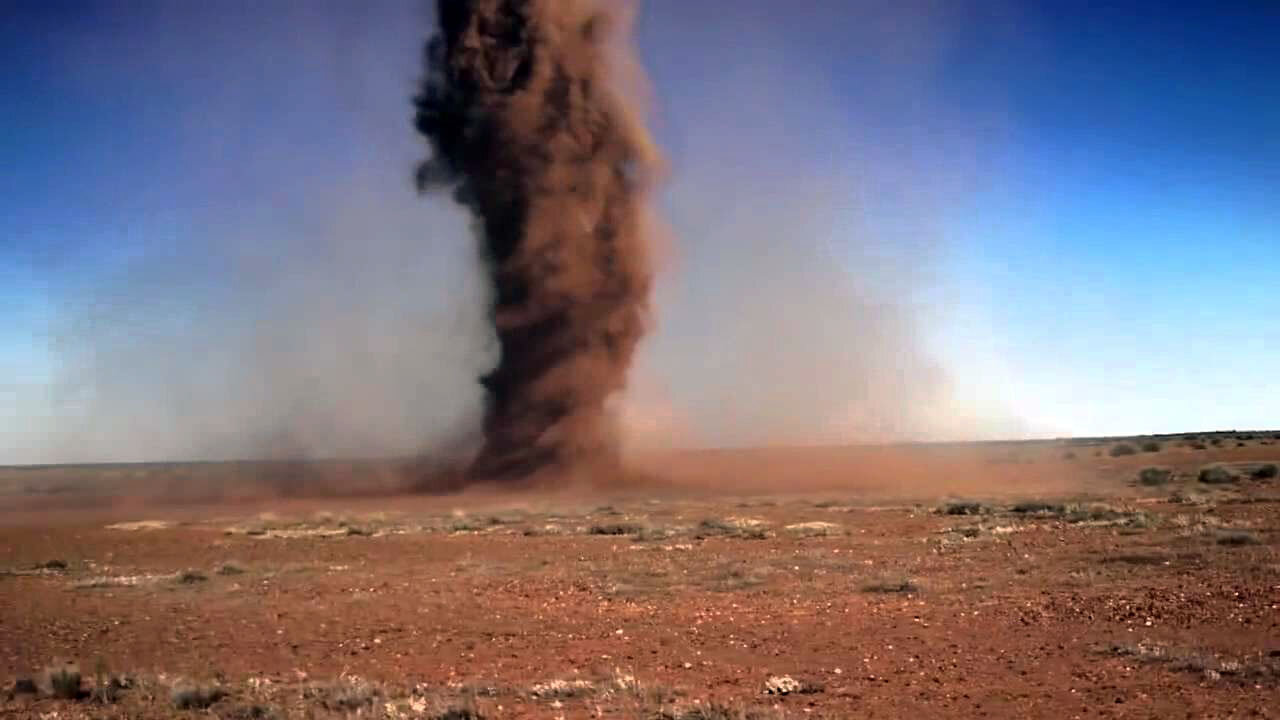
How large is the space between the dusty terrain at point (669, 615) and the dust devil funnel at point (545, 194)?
14.0 metres

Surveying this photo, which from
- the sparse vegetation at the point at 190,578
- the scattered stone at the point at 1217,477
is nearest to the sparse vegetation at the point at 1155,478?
the scattered stone at the point at 1217,477

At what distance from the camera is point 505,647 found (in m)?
12.8

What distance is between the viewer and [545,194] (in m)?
43.2

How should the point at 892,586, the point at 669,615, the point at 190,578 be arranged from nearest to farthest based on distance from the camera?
the point at 669,615, the point at 892,586, the point at 190,578

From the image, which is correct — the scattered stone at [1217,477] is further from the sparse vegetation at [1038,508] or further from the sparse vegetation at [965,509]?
the sparse vegetation at [965,509]

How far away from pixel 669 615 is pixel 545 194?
30991mm

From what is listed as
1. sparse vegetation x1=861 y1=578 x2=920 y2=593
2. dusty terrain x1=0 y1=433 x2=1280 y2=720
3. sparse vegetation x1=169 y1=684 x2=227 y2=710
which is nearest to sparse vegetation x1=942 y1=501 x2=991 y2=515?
dusty terrain x1=0 y1=433 x2=1280 y2=720

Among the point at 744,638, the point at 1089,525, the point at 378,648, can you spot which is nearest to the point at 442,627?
the point at 378,648

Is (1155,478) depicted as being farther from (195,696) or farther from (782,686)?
(195,696)

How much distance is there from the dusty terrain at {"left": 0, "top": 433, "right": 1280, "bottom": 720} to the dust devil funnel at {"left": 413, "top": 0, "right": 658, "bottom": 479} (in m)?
14.0

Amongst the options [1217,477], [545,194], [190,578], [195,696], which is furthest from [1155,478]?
[195,696]

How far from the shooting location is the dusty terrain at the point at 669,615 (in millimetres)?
9922

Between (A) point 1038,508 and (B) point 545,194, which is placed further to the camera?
(B) point 545,194

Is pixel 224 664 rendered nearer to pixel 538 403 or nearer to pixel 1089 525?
pixel 1089 525
